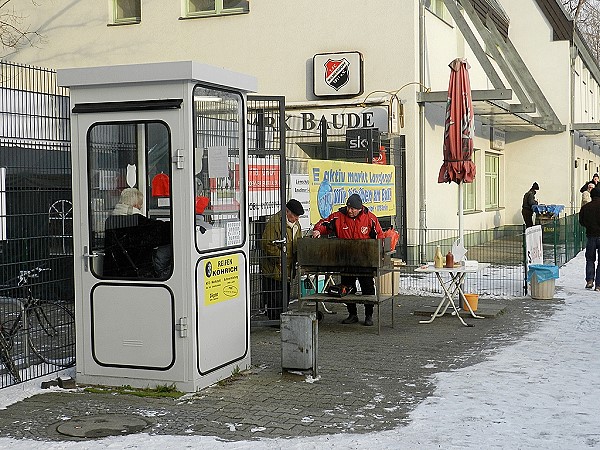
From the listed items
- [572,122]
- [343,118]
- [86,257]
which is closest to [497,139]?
[572,122]

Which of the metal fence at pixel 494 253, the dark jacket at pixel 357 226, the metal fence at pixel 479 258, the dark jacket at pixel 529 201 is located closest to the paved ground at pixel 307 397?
the dark jacket at pixel 357 226

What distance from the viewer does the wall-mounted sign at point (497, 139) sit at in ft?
92.3

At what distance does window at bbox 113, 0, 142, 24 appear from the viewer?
22312 mm

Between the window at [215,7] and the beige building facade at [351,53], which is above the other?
the window at [215,7]

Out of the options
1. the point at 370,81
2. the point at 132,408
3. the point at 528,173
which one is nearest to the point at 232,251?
the point at 132,408

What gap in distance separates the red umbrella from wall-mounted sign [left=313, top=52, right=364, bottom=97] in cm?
664

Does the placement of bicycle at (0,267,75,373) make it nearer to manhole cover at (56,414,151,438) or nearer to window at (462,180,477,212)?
manhole cover at (56,414,151,438)

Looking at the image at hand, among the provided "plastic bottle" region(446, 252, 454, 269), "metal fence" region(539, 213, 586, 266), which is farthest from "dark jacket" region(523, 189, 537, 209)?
"plastic bottle" region(446, 252, 454, 269)

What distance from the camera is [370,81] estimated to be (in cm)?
1953

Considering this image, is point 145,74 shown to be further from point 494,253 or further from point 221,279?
point 494,253

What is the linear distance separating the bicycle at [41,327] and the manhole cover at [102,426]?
171cm

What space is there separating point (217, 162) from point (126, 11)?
15662mm

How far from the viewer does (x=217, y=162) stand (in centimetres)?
811

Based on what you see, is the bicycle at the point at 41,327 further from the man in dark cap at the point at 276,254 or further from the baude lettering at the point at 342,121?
the baude lettering at the point at 342,121
